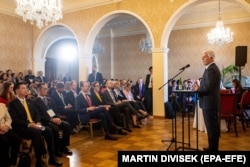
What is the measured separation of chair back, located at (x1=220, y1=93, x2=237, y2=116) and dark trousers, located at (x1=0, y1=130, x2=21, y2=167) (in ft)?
12.3

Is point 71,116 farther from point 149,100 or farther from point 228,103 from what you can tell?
point 228,103

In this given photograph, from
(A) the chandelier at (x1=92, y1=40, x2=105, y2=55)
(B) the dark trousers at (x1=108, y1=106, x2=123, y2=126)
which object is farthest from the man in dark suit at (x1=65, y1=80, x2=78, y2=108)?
(A) the chandelier at (x1=92, y1=40, x2=105, y2=55)

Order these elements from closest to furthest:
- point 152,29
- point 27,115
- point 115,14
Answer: point 27,115 < point 152,29 < point 115,14

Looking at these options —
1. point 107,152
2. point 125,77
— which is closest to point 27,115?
point 107,152

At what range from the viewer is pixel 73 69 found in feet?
43.2

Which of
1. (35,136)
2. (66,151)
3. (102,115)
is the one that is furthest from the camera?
(102,115)

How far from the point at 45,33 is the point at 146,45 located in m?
4.14

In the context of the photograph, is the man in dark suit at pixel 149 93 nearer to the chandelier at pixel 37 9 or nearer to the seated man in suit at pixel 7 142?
the chandelier at pixel 37 9

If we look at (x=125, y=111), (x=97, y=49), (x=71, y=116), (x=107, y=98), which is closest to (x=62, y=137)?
(x=71, y=116)

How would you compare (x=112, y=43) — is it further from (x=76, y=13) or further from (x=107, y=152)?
(x=107, y=152)

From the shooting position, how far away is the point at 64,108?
4762mm

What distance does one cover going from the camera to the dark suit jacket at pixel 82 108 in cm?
442

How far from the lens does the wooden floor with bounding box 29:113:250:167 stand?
3.24m

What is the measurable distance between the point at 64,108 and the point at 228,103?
335 centimetres
